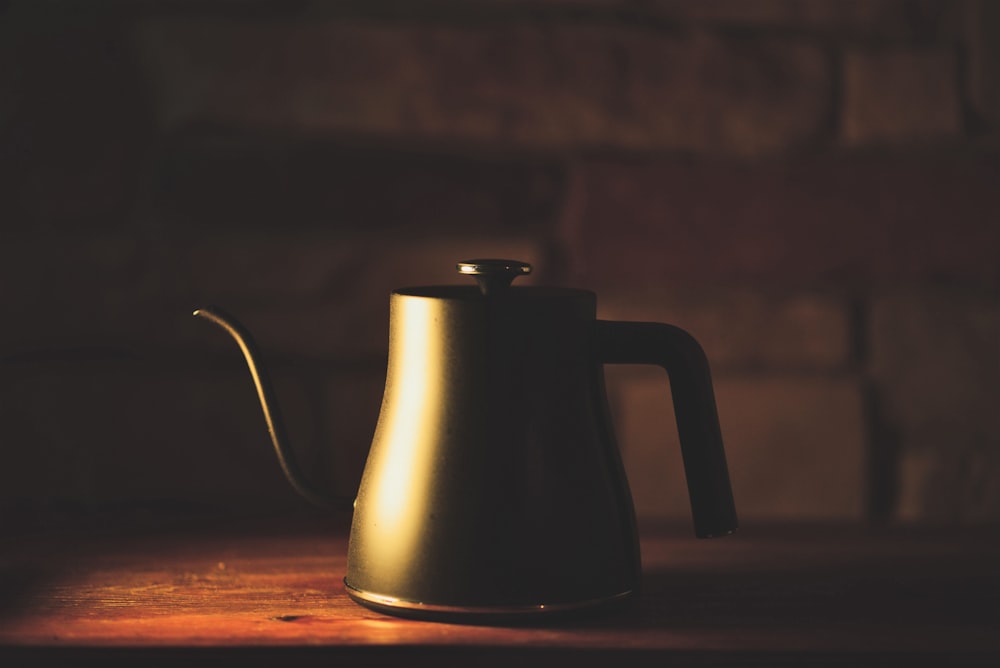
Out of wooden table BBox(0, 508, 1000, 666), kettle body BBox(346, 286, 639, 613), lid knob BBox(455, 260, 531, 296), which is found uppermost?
lid knob BBox(455, 260, 531, 296)

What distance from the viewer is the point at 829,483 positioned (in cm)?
136

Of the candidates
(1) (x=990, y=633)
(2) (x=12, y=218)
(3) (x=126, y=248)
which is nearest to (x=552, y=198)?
(3) (x=126, y=248)

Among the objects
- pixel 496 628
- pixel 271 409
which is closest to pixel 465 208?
pixel 271 409

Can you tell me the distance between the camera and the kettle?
0.83m

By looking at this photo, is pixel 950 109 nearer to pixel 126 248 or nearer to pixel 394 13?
pixel 394 13

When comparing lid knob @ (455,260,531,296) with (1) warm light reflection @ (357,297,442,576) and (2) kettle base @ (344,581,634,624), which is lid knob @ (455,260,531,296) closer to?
(1) warm light reflection @ (357,297,442,576)

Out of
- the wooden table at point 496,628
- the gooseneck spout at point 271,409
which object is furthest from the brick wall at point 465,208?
the gooseneck spout at point 271,409

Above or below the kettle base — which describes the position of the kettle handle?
above

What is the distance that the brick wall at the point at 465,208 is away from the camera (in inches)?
51.6

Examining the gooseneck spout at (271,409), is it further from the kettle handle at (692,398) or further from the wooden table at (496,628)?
the kettle handle at (692,398)

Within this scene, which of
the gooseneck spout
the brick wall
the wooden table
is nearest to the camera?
the wooden table

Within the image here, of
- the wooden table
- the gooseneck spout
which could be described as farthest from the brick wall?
the gooseneck spout

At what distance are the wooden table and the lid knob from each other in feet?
0.70

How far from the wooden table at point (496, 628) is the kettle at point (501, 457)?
1.1 inches
